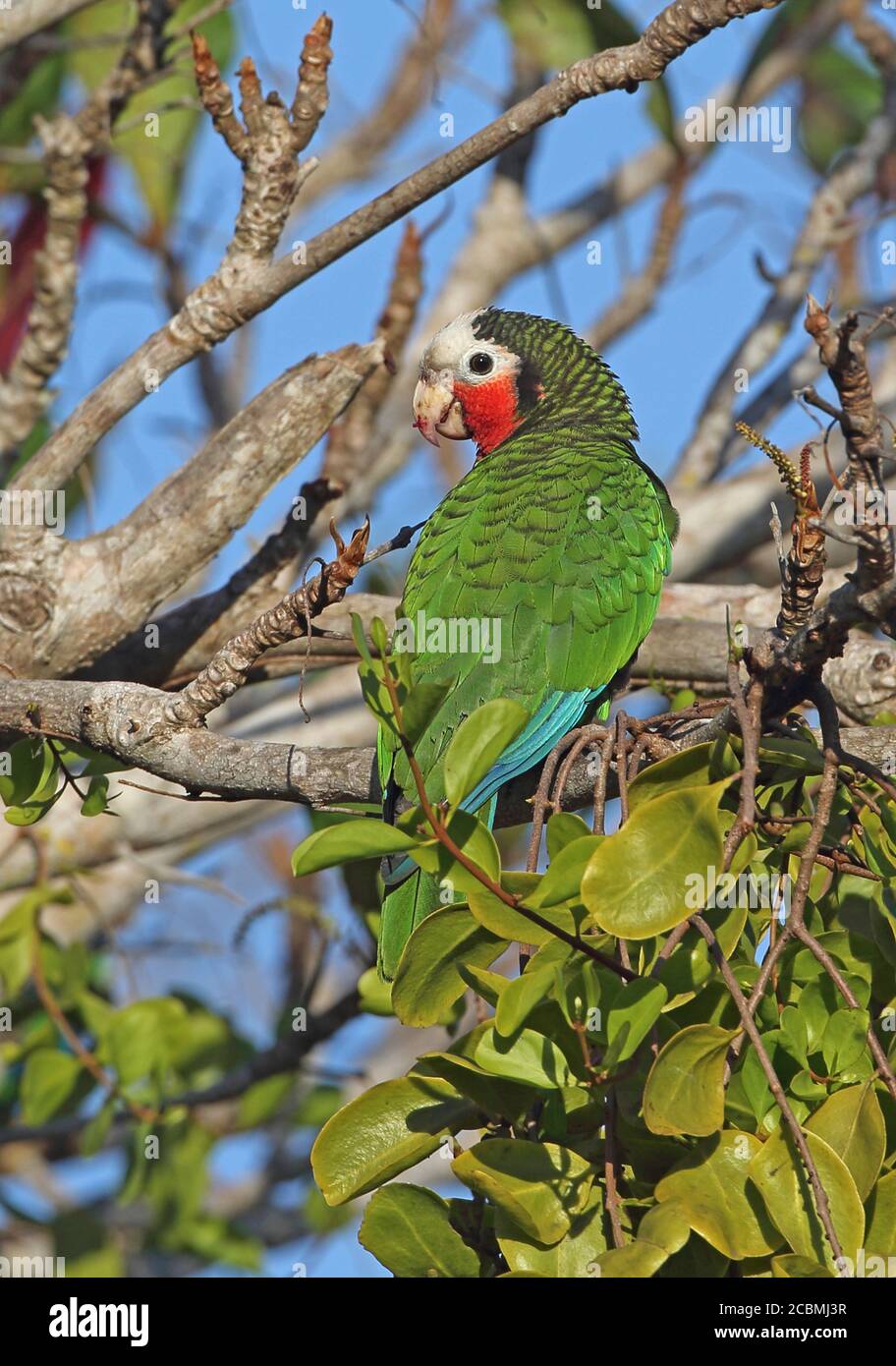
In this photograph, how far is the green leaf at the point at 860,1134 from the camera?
1.91 metres

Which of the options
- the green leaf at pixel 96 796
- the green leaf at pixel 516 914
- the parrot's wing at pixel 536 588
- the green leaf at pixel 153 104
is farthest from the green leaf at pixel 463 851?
the green leaf at pixel 153 104

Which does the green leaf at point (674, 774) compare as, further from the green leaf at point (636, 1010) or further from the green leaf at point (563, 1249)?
the green leaf at point (563, 1249)

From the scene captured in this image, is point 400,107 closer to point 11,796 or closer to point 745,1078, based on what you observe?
point 11,796

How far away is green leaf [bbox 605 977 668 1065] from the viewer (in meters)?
1.81

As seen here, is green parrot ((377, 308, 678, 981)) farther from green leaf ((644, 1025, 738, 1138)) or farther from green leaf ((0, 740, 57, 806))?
green leaf ((644, 1025, 738, 1138))

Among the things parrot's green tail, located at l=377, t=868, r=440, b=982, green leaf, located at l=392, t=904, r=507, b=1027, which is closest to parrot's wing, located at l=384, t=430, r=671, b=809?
parrot's green tail, located at l=377, t=868, r=440, b=982

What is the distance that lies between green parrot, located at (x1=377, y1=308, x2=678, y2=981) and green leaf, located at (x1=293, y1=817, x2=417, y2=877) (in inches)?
31.0

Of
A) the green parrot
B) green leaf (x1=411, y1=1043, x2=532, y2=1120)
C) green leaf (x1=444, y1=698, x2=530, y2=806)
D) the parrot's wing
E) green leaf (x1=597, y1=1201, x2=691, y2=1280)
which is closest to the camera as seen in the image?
green leaf (x1=597, y1=1201, x2=691, y2=1280)

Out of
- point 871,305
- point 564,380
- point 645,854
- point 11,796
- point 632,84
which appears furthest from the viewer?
point 871,305

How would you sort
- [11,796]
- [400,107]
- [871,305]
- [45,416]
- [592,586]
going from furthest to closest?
[400,107] < [871,305] < [45,416] < [592,586] < [11,796]

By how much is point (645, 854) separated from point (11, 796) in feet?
4.83

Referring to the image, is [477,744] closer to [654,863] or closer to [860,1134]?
[654,863]

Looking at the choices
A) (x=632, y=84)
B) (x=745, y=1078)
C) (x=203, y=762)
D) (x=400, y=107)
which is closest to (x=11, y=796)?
(x=203, y=762)

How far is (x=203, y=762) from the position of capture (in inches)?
103
